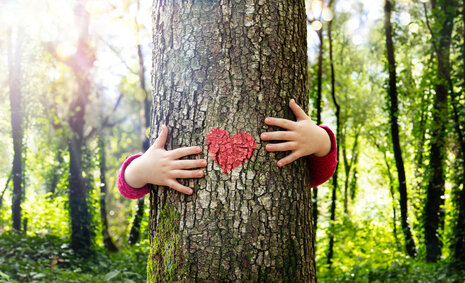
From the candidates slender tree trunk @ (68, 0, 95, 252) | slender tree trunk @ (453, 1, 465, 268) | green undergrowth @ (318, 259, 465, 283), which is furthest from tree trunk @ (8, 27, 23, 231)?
slender tree trunk @ (453, 1, 465, 268)

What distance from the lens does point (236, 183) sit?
1.33 metres

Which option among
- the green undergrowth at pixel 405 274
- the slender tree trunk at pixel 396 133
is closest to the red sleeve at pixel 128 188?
the green undergrowth at pixel 405 274

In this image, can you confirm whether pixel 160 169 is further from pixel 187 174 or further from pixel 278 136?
pixel 278 136

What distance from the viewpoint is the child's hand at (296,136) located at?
1361 millimetres

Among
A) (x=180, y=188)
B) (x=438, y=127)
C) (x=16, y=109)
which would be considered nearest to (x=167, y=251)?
(x=180, y=188)

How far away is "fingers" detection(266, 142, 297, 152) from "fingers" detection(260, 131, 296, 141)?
2 cm

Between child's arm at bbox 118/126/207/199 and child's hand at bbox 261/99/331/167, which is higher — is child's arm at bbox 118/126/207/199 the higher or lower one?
the lower one

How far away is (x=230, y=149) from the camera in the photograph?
4.39ft

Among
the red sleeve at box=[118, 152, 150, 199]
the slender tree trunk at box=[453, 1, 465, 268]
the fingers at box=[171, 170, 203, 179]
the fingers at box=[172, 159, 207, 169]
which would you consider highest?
the fingers at box=[172, 159, 207, 169]

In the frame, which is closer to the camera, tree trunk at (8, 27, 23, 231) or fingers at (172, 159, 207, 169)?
fingers at (172, 159, 207, 169)

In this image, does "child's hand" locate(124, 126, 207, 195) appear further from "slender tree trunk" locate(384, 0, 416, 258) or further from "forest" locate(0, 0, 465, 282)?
"slender tree trunk" locate(384, 0, 416, 258)

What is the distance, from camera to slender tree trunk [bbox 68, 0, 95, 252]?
721cm

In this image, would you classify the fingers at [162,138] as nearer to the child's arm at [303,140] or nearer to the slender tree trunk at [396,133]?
the child's arm at [303,140]

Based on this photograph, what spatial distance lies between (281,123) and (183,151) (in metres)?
0.40
